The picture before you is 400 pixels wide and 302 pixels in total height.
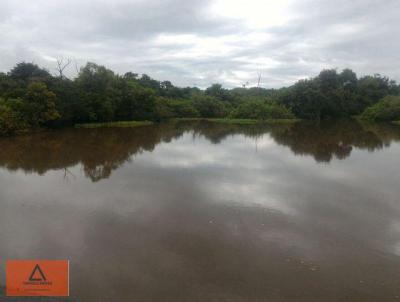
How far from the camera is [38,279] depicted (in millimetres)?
3930

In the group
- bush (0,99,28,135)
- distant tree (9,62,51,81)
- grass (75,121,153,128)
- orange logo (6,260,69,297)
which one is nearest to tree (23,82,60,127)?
bush (0,99,28,135)

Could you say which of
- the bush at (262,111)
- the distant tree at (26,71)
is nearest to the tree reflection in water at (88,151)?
the distant tree at (26,71)

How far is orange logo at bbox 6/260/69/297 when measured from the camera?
12.9ft

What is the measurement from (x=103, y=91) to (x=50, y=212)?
87.2ft

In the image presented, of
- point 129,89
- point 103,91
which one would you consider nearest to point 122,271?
point 103,91

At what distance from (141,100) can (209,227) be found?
3211 cm

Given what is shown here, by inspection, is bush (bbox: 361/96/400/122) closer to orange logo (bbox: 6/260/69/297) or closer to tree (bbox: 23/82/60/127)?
tree (bbox: 23/82/60/127)

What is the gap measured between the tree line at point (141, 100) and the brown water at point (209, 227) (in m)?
13.0

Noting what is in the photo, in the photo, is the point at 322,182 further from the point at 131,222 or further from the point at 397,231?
the point at 131,222

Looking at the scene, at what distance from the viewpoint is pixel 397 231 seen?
709 centimetres

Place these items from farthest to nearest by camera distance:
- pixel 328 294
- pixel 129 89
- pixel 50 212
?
pixel 129 89
pixel 50 212
pixel 328 294

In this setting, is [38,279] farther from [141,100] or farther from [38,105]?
[141,100]

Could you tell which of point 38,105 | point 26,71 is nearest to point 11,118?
point 38,105

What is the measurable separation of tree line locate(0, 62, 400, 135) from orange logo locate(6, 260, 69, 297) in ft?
68.9
